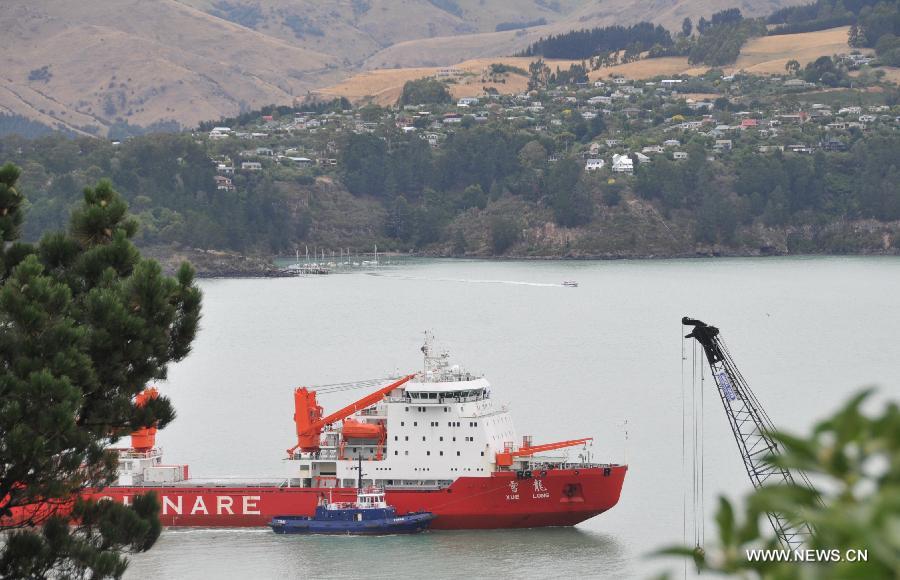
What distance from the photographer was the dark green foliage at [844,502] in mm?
4777

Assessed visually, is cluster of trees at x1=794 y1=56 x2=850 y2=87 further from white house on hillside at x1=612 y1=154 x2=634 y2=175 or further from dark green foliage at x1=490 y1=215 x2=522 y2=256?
dark green foliage at x1=490 y1=215 x2=522 y2=256

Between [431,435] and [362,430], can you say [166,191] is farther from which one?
[431,435]

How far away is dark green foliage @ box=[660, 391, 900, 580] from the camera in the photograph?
15.7 feet

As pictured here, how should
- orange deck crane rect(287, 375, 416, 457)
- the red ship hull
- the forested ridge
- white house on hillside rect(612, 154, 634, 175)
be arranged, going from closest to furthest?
the red ship hull < orange deck crane rect(287, 375, 416, 457) < the forested ridge < white house on hillside rect(612, 154, 634, 175)

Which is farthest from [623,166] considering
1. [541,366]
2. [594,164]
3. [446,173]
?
[541,366]

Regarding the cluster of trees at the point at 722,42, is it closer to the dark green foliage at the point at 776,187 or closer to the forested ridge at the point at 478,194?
the forested ridge at the point at 478,194

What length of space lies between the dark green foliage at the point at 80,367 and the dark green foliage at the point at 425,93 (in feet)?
537

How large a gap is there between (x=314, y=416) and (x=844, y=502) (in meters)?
30.7

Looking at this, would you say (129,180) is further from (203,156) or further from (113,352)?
(113,352)

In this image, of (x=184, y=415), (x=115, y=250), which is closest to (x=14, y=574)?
(x=115, y=250)

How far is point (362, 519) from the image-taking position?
33875 mm

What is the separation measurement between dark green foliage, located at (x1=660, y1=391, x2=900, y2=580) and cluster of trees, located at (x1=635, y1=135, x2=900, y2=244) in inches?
5181

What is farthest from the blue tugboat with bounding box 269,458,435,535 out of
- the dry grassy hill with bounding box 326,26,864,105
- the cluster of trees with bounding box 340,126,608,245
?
the dry grassy hill with bounding box 326,26,864,105

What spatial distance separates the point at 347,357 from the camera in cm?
6562
